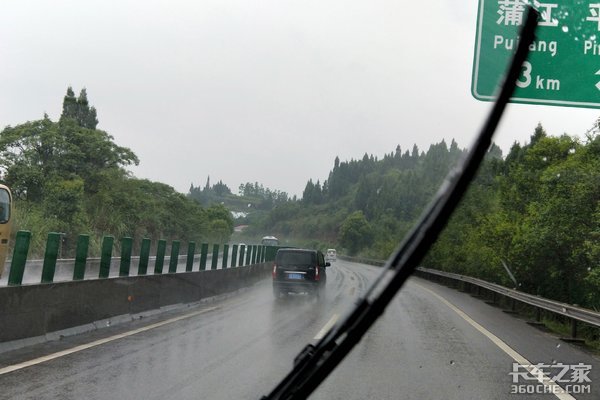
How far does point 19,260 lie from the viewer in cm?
881

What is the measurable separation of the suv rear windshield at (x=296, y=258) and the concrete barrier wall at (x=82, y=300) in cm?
384

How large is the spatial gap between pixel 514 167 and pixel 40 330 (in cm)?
2259

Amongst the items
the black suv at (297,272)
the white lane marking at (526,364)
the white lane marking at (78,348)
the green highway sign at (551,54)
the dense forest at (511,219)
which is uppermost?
the green highway sign at (551,54)

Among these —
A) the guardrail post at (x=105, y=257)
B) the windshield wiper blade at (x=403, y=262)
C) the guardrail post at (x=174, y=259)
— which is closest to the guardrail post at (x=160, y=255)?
the guardrail post at (x=174, y=259)

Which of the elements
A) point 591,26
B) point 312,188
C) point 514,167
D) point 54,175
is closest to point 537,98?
point 591,26

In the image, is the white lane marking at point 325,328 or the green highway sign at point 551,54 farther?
the white lane marking at point 325,328

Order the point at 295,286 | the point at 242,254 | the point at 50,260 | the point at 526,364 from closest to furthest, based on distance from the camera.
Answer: the point at 526,364, the point at 50,260, the point at 295,286, the point at 242,254

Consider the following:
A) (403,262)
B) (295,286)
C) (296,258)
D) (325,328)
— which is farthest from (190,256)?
(403,262)

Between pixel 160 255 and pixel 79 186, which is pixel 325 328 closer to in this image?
pixel 160 255

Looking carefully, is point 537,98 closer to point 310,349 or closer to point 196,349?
point 196,349

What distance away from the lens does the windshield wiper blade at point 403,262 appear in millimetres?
2580

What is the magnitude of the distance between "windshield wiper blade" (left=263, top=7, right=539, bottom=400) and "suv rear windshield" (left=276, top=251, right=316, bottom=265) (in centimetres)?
1672

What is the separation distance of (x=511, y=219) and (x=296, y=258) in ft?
32.1

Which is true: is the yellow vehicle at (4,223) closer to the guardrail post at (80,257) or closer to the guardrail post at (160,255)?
the guardrail post at (160,255)
